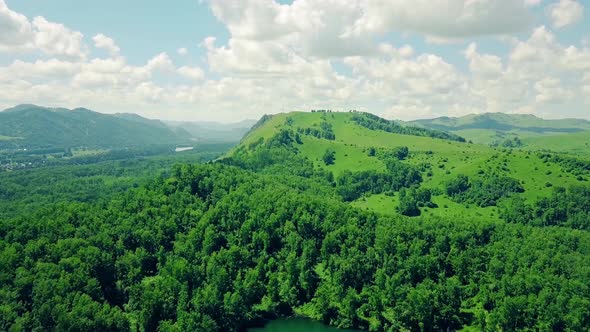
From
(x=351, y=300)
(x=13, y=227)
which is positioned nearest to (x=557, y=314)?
(x=351, y=300)

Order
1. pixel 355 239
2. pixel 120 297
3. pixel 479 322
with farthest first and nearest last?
pixel 355 239 < pixel 120 297 < pixel 479 322

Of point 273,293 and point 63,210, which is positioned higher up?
point 63,210

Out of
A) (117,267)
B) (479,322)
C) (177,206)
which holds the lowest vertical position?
(479,322)

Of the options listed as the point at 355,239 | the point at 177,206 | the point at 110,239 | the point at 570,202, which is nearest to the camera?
the point at 110,239

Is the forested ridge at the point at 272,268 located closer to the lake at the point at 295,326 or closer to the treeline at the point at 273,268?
the treeline at the point at 273,268

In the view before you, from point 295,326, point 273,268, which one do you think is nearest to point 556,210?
point 273,268

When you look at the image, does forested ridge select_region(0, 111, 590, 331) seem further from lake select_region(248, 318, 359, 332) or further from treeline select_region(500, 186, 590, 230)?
treeline select_region(500, 186, 590, 230)

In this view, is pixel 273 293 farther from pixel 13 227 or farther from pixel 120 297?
pixel 13 227
